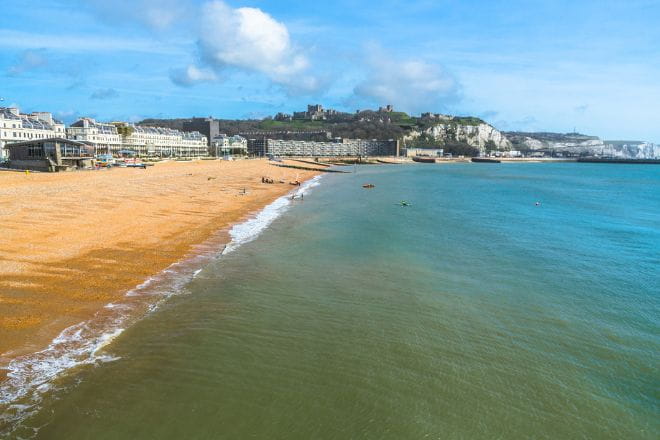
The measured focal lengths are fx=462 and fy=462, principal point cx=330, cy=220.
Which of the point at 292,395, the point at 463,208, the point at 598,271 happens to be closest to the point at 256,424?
the point at 292,395

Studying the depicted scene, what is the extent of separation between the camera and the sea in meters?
8.02

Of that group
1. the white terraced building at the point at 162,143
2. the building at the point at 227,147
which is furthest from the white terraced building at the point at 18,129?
the building at the point at 227,147

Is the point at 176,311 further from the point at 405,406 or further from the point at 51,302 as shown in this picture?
the point at 405,406

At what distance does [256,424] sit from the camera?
311 inches

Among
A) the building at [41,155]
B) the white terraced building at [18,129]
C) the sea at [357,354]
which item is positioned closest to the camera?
the sea at [357,354]

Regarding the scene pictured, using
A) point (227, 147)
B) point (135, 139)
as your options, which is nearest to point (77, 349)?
point (135, 139)

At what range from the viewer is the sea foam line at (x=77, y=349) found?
26.5 ft

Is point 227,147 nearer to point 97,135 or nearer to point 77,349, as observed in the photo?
point 97,135

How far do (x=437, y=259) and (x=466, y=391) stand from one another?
429 inches

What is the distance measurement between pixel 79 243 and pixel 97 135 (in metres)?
85.6

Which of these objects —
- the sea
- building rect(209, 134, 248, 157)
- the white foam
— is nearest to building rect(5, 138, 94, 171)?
the white foam

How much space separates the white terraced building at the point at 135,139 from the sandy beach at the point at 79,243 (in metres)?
53.8

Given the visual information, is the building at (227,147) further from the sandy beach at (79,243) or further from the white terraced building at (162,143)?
the sandy beach at (79,243)

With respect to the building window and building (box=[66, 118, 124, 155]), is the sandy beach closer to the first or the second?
the building window
